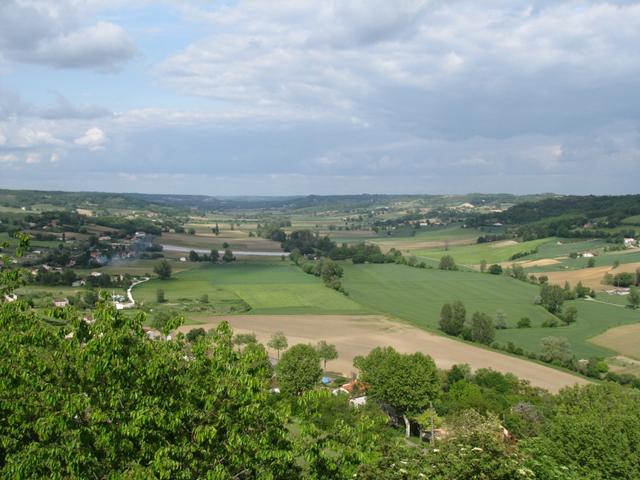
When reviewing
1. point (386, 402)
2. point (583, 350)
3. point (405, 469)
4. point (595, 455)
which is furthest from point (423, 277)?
point (405, 469)

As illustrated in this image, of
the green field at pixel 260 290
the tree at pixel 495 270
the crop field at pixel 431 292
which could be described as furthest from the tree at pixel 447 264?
the green field at pixel 260 290

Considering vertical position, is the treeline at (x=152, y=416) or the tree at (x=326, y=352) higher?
the treeline at (x=152, y=416)

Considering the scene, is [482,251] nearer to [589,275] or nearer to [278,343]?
[589,275]

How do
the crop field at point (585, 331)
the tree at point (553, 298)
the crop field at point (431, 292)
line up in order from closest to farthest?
the crop field at point (585, 331) < the crop field at point (431, 292) < the tree at point (553, 298)

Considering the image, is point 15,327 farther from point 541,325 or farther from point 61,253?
point 61,253

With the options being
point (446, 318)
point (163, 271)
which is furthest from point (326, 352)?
point (163, 271)

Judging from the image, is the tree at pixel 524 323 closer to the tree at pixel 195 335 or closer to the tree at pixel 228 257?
the tree at pixel 195 335
